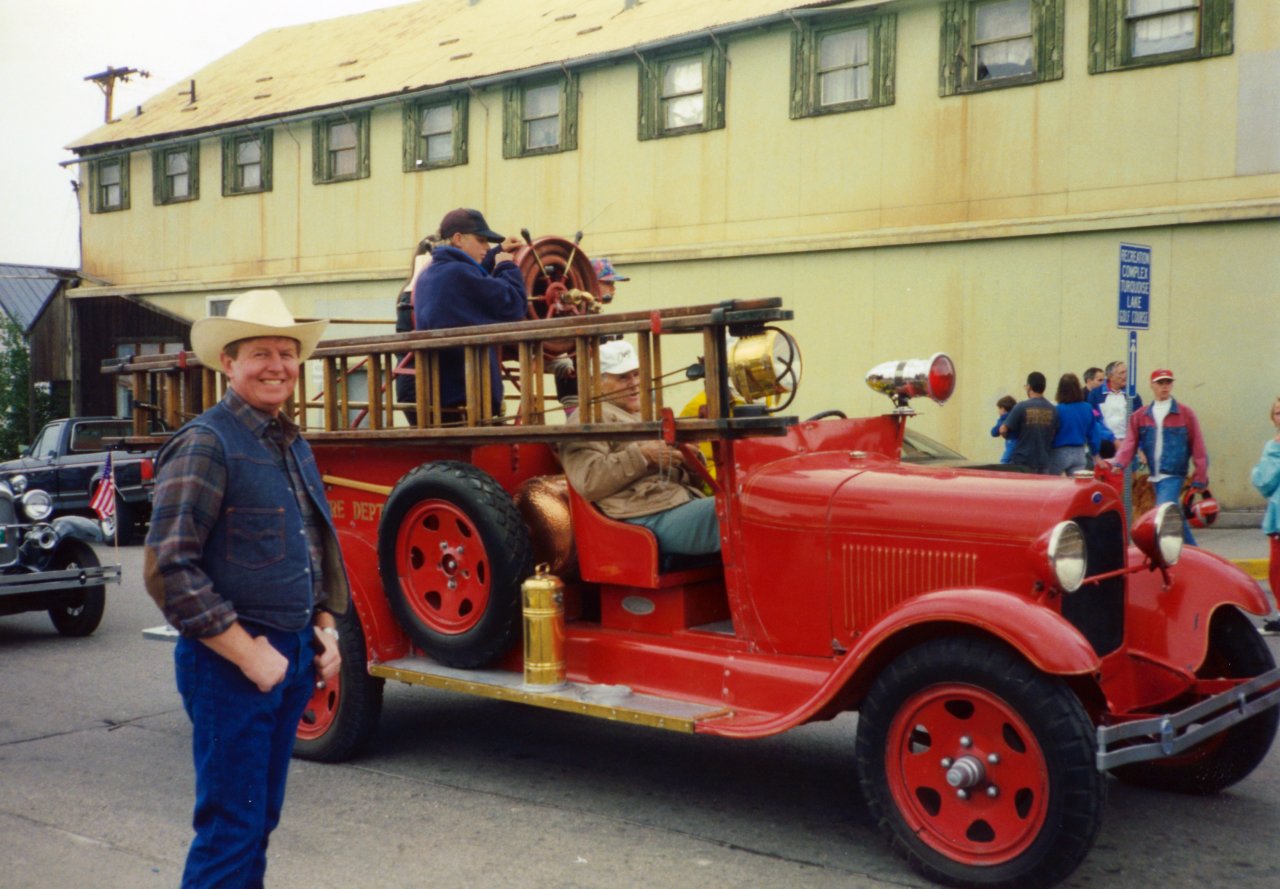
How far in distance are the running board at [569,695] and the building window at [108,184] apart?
81.2 ft

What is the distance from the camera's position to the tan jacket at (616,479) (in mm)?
5191

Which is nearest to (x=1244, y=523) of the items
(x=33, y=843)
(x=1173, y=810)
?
(x=1173, y=810)

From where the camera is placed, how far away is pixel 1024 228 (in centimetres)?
1600

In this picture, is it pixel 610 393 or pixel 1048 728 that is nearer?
pixel 1048 728

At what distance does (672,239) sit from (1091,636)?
49.5ft

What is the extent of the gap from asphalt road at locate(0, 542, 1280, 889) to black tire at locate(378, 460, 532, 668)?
637mm

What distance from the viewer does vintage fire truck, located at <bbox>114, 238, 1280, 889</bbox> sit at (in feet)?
13.4

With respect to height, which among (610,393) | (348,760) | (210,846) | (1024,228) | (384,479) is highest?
(1024,228)

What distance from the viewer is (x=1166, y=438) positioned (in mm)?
10281

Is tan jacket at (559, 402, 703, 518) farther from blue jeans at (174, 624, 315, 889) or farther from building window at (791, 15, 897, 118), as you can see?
building window at (791, 15, 897, 118)

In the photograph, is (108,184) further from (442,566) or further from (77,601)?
(442,566)

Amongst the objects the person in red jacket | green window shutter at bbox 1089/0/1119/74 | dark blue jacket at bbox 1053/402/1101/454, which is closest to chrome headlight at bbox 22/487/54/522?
the person in red jacket

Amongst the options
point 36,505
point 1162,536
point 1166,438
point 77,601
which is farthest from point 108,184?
point 1162,536

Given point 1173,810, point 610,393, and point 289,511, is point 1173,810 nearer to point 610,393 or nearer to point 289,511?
point 610,393
